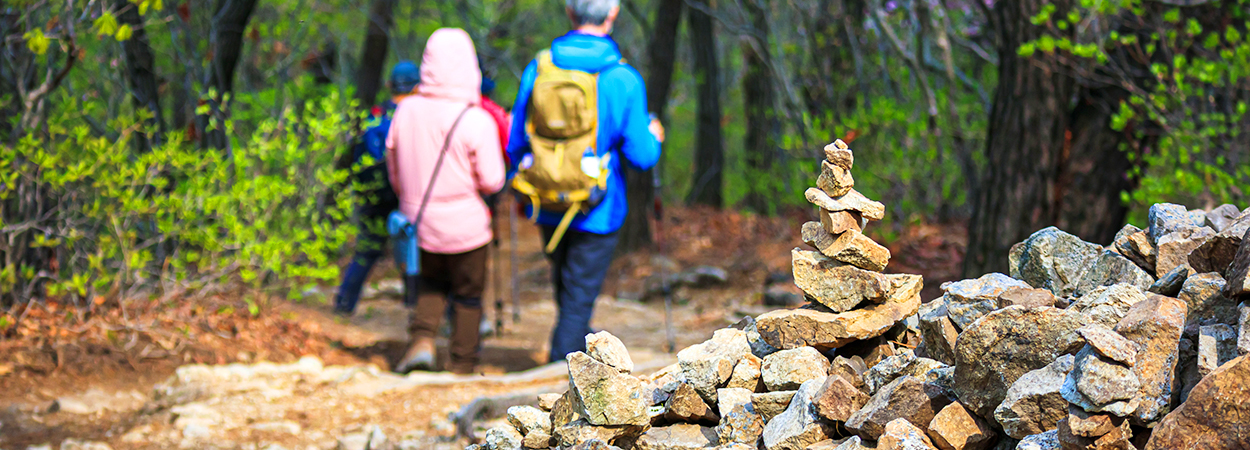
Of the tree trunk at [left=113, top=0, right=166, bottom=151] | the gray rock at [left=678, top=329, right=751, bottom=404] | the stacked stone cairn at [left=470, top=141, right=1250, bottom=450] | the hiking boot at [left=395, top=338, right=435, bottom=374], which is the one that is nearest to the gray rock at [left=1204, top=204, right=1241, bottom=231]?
the stacked stone cairn at [left=470, top=141, right=1250, bottom=450]

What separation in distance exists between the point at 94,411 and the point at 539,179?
2538 mm

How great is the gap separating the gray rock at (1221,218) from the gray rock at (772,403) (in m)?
1.30

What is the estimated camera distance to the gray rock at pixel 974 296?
8.32 ft

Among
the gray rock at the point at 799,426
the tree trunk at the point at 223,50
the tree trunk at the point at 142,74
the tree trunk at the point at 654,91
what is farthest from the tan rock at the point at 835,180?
the tree trunk at the point at 654,91

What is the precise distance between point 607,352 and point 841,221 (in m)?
0.78

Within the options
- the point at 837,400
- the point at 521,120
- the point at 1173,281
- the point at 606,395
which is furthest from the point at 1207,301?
the point at 521,120

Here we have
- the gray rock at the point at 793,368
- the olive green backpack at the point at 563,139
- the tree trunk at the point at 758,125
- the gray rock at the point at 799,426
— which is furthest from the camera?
the tree trunk at the point at 758,125

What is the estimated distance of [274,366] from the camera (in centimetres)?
536

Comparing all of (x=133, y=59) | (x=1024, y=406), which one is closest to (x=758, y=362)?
(x=1024, y=406)

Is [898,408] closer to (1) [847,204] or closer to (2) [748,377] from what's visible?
(2) [748,377]

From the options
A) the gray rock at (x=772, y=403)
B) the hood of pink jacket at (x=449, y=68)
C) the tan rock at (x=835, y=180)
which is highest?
the hood of pink jacket at (x=449, y=68)

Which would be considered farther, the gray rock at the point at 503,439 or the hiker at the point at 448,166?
the hiker at the point at 448,166

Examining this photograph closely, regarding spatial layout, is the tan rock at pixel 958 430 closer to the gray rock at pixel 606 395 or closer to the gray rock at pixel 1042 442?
the gray rock at pixel 1042 442

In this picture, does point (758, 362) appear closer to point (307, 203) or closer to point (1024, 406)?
point (1024, 406)
